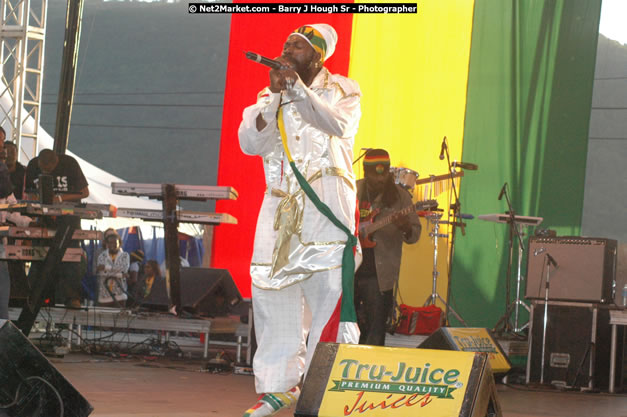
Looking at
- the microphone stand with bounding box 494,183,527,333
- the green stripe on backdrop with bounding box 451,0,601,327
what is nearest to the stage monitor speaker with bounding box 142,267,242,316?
the green stripe on backdrop with bounding box 451,0,601,327

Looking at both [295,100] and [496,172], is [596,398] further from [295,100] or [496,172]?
[295,100]

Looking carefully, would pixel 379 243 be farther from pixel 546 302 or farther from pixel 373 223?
pixel 546 302

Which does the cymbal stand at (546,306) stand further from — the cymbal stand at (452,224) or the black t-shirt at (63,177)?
the black t-shirt at (63,177)

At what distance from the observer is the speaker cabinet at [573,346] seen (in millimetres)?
6711

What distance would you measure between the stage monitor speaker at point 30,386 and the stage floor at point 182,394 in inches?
24.1

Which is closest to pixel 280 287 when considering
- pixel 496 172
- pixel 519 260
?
pixel 519 260

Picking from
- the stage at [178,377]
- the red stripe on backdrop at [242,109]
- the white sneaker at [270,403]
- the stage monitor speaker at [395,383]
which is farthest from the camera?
the red stripe on backdrop at [242,109]

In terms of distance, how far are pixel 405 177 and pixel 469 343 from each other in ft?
8.63

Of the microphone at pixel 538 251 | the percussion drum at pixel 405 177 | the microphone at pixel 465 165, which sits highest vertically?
the microphone at pixel 465 165

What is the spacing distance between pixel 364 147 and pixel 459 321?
6.23 ft

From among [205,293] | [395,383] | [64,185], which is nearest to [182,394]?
[395,383]

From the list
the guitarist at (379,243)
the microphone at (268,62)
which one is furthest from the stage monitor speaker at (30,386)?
the guitarist at (379,243)

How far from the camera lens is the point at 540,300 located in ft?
23.0

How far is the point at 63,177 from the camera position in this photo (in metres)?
7.51
